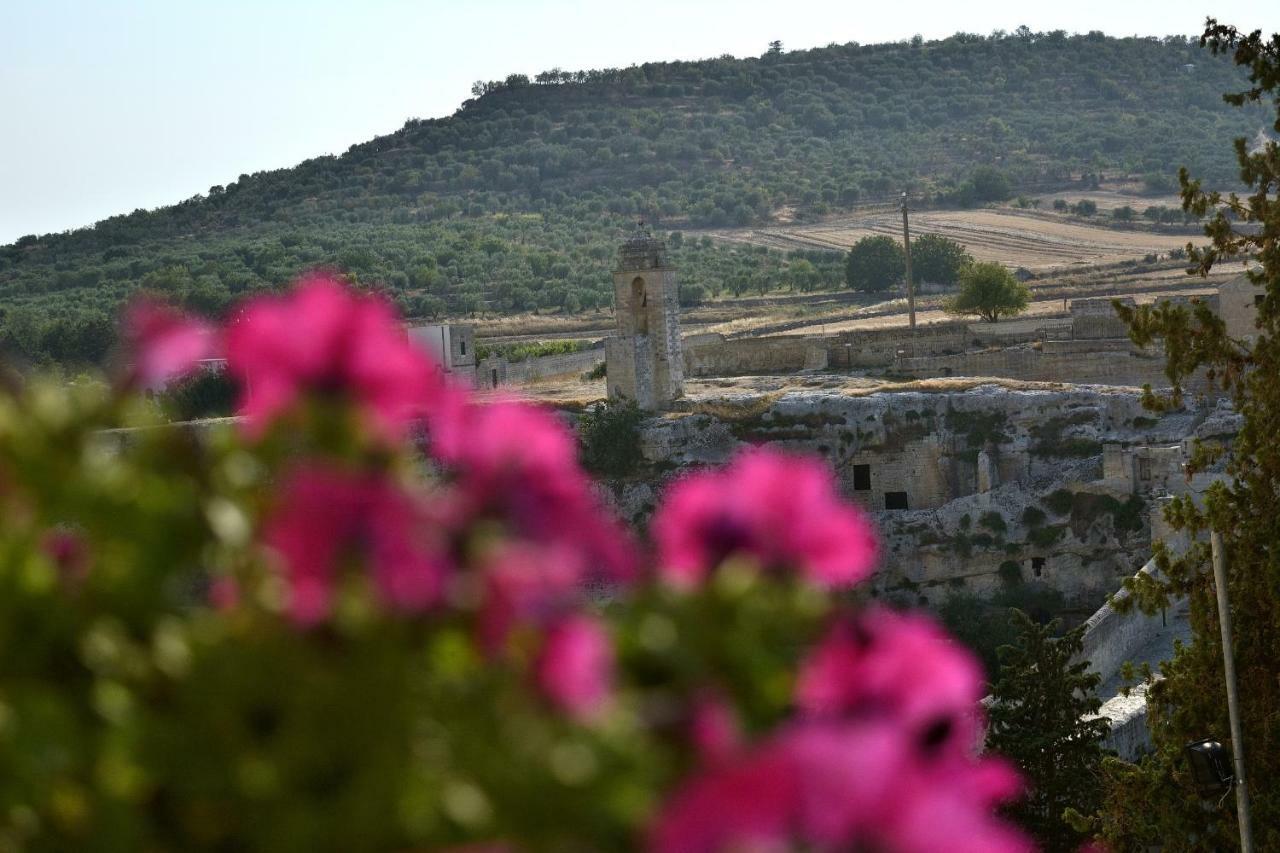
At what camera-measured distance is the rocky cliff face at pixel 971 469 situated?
27094 millimetres

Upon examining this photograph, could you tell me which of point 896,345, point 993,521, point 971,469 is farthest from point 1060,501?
point 896,345

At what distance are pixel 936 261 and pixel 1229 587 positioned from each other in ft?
149

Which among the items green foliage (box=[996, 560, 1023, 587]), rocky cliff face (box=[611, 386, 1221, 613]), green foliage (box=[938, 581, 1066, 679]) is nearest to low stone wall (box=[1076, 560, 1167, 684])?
green foliage (box=[938, 581, 1066, 679])

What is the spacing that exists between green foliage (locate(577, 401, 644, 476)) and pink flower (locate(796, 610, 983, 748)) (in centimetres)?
2819

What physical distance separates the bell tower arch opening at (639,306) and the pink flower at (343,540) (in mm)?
29934

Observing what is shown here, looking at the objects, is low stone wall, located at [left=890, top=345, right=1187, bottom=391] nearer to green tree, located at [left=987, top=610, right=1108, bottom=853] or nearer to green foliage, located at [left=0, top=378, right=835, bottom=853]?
green tree, located at [left=987, top=610, right=1108, bottom=853]

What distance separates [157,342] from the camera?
1598mm

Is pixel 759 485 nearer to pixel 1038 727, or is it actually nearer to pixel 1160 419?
pixel 1038 727

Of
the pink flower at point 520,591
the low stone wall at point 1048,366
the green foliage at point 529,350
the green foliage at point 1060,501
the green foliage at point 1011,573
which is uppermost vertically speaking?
the pink flower at point 520,591

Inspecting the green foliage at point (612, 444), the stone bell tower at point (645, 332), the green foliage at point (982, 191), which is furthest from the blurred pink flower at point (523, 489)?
the green foliage at point (982, 191)

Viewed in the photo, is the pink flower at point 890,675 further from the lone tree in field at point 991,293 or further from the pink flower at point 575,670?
the lone tree in field at point 991,293

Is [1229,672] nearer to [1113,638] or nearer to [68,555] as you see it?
[1113,638]

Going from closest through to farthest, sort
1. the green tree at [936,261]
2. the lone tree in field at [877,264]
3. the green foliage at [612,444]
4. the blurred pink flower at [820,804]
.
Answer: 1. the blurred pink flower at [820,804]
2. the green foliage at [612,444]
3. the green tree at [936,261]
4. the lone tree in field at [877,264]

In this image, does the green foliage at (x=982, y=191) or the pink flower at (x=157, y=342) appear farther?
the green foliage at (x=982, y=191)
